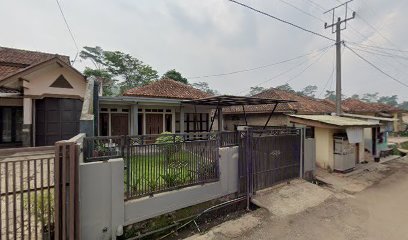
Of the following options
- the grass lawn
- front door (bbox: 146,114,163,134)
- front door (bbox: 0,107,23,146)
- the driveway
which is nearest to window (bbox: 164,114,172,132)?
front door (bbox: 146,114,163,134)

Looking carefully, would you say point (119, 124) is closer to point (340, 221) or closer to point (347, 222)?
point (340, 221)

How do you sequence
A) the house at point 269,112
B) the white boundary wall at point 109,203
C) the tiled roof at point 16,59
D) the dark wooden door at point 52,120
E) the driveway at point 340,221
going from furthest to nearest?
the house at point 269,112
the tiled roof at point 16,59
the dark wooden door at point 52,120
the driveway at point 340,221
the white boundary wall at point 109,203

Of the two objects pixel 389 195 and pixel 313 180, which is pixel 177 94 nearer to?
pixel 313 180

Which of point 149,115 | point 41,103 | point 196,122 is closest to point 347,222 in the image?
point 149,115

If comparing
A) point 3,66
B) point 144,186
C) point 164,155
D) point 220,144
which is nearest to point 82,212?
point 144,186

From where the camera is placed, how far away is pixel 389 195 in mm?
7328

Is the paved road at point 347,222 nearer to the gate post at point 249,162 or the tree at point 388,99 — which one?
the gate post at point 249,162

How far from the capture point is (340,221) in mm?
5359

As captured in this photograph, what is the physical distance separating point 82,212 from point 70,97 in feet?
28.5

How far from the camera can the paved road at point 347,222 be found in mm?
4715

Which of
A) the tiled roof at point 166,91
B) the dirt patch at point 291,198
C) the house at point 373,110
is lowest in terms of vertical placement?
the dirt patch at point 291,198

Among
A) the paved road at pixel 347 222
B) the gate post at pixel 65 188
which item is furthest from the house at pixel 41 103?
the paved road at pixel 347 222

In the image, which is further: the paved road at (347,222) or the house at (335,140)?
the house at (335,140)

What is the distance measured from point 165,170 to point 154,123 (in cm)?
926
